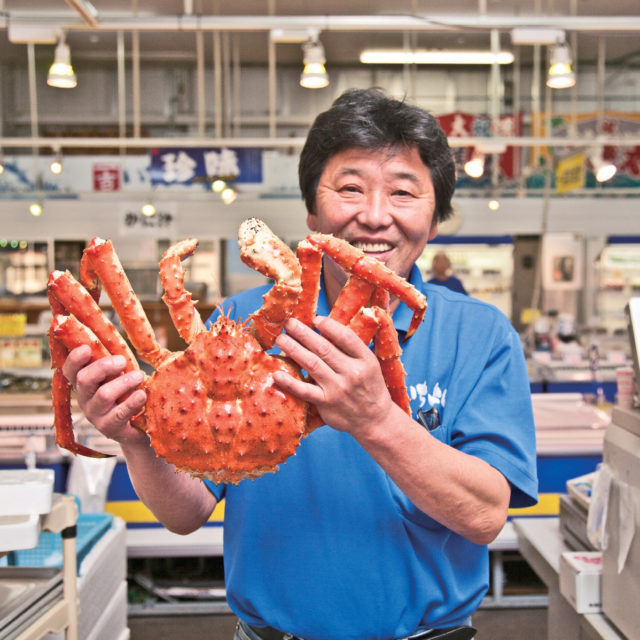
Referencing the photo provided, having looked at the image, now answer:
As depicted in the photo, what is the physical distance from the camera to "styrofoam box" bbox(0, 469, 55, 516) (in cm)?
184

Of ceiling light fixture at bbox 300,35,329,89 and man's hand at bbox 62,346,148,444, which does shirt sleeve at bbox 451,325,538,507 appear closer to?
man's hand at bbox 62,346,148,444

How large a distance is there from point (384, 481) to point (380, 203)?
1.80 ft

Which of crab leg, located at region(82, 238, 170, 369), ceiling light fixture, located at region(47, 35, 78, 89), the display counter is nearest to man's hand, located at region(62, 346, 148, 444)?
crab leg, located at region(82, 238, 170, 369)

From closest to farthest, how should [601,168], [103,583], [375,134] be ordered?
[375,134] < [103,583] < [601,168]

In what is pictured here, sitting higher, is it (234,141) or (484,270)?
(234,141)

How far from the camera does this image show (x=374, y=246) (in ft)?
4.71

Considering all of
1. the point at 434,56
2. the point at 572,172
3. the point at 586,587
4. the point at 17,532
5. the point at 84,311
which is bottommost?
the point at 586,587

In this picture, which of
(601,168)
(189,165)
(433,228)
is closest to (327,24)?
(189,165)

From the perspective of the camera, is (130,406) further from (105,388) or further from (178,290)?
(178,290)

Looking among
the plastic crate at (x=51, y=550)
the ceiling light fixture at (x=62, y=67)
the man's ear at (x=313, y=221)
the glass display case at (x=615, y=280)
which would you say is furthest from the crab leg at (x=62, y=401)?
the glass display case at (x=615, y=280)

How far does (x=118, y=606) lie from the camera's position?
11.0 ft

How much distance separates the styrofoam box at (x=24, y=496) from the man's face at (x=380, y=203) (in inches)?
43.1

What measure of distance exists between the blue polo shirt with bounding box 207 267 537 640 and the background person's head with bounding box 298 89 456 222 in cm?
34

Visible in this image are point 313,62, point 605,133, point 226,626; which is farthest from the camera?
point 605,133
